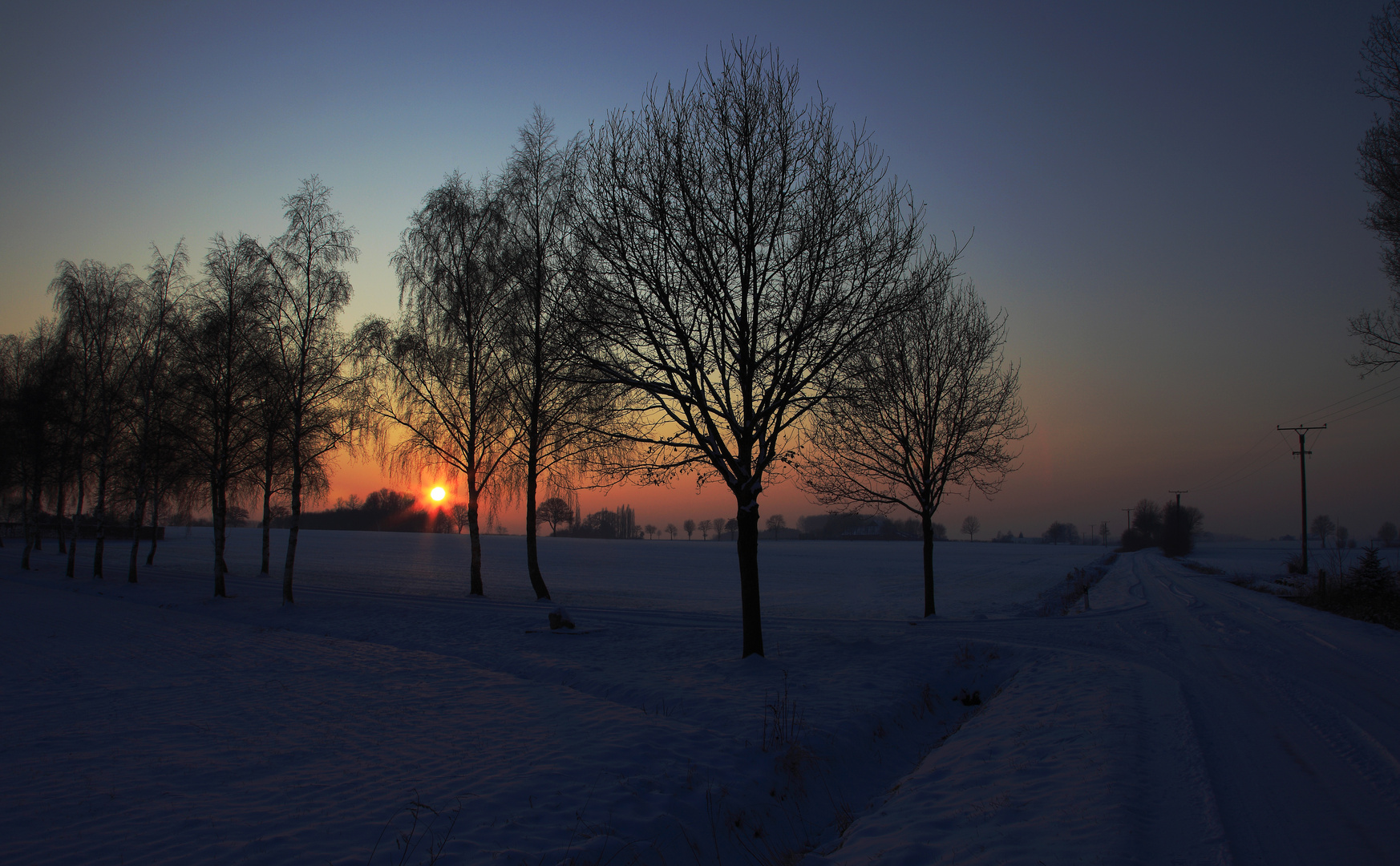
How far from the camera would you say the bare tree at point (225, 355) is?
2097cm

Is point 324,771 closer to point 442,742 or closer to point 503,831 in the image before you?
point 442,742

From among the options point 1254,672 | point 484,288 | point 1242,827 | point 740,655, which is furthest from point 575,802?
point 484,288

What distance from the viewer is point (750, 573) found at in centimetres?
1182

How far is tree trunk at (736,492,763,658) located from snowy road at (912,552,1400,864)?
6327 millimetres

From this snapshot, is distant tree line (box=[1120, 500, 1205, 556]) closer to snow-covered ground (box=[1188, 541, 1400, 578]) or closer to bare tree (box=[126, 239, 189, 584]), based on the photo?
snow-covered ground (box=[1188, 541, 1400, 578])

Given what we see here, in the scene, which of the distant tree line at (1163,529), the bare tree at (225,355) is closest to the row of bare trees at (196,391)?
the bare tree at (225,355)

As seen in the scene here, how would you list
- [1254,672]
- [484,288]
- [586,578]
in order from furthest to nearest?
[586,578] → [484,288] → [1254,672]

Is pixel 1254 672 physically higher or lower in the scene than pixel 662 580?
higher

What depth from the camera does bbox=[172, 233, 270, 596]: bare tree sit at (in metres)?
21.0

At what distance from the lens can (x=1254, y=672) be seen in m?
10.9

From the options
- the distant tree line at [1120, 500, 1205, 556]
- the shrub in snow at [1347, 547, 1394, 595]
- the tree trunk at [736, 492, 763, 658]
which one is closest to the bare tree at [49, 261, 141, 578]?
the tree trunk at [736, 492, 763, 658]

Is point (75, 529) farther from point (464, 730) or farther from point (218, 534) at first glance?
point (464, 730)

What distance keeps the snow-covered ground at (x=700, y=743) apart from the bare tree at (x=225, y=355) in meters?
6.98

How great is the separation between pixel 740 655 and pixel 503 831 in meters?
7.74
